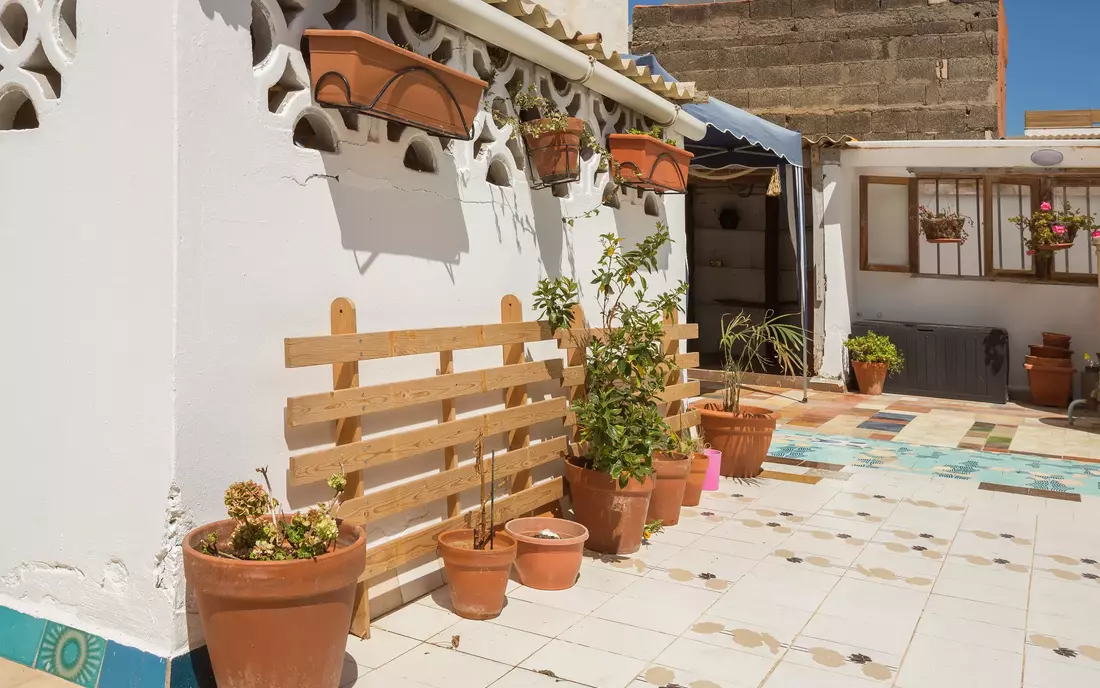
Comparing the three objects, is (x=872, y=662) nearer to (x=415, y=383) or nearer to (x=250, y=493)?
(x=415, y=383)

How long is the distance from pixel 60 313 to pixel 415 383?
1.23m

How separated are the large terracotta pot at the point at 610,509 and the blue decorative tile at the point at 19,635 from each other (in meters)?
2.31

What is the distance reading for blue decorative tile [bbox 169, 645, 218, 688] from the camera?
271cm

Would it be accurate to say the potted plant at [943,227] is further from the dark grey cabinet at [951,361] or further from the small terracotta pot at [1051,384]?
the small terracotta pot at [1051,384]

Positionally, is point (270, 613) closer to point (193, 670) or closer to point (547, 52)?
point (193, 670)

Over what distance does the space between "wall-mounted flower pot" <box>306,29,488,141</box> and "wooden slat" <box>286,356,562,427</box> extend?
972mm

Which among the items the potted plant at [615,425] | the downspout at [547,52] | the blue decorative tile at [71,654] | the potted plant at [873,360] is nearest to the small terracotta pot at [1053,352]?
the potted plant at [873,360]

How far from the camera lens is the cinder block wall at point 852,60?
11.0 m

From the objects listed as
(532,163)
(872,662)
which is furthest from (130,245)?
(872,662)

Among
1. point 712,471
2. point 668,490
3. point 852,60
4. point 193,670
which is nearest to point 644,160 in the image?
point 668,490

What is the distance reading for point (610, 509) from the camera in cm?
438

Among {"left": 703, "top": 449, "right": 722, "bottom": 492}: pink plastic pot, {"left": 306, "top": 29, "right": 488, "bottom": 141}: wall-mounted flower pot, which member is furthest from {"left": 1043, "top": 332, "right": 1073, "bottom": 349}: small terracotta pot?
{"left": 306, "top": 29, "right": 488, "bottom": 141}: wall-mounted flower pot

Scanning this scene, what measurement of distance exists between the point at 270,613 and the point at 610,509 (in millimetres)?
2130

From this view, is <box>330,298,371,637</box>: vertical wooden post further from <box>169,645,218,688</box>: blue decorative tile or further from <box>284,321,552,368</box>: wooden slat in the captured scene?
<box>169,645,218,688</box>: blue decorative tile
